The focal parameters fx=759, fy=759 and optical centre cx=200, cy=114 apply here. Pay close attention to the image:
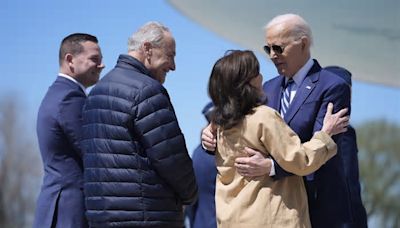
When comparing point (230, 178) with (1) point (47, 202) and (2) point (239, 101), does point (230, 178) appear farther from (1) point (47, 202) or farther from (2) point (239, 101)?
(1) point (47, 202)

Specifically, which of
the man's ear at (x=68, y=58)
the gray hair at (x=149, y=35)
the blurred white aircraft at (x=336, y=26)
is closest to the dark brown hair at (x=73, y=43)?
the man's ear at (x=68, y=58)

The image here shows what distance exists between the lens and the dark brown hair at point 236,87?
2.32 meters

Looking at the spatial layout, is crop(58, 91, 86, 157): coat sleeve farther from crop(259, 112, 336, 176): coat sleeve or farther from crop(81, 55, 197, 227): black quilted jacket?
crop(259, 112, 336, 176): coat sleeve

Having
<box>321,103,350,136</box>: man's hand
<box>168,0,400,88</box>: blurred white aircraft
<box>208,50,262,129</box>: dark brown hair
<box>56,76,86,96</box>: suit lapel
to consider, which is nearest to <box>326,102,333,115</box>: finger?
<box>321,103,350,136</box>: man's hand

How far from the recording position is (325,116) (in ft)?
7.90

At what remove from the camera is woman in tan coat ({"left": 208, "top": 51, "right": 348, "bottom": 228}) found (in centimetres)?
229

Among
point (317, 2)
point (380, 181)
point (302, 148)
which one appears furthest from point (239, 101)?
point (380, 181)

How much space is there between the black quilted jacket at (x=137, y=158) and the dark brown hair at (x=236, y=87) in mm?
287

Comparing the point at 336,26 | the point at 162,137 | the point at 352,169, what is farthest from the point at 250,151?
the point at 336,26

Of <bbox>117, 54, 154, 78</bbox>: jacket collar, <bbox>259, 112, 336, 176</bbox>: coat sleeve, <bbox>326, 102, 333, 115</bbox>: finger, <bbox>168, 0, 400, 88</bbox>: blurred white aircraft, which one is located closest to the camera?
<bbox>259, 112, 336, 176</bbox>: coat sleeve

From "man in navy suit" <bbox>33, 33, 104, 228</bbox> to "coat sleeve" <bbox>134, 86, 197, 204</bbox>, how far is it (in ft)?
1.72

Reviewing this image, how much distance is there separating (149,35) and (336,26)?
4.59 metres

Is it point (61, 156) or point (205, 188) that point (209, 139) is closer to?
point (61, 156)

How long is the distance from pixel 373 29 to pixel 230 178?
523 centimetres
